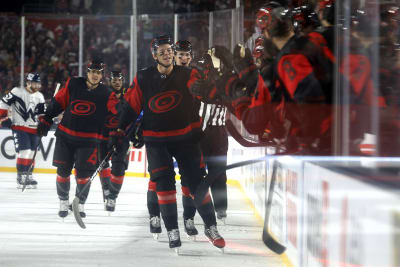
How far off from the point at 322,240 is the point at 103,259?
187cm

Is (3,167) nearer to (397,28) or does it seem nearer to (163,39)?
(163,39)

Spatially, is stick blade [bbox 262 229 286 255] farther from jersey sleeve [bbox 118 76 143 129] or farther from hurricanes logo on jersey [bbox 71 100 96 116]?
hurricanes logo on jersey [bbox 71 100 96 116]

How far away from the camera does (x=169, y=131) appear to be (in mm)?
4336

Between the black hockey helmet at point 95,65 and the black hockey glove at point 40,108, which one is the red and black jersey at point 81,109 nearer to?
the black hockey helmet at point 95,65

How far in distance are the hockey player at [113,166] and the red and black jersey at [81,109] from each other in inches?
4.6

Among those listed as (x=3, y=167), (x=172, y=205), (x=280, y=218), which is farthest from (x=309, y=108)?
(x=3, y=167)

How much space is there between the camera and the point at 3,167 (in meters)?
10.8

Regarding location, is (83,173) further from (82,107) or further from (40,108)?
(40,108)

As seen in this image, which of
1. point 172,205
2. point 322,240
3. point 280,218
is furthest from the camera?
point 172,205

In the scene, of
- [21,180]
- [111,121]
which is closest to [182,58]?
[111,121]

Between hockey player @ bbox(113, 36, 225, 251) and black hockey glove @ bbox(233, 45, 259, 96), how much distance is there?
1.13 meters

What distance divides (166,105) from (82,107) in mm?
1593

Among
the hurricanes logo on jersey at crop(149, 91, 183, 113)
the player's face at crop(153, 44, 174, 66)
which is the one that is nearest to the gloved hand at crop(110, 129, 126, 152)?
the hurricanes logo on jersey at crop(149, 91, 183, 113)

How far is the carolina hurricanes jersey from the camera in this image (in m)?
8.43
